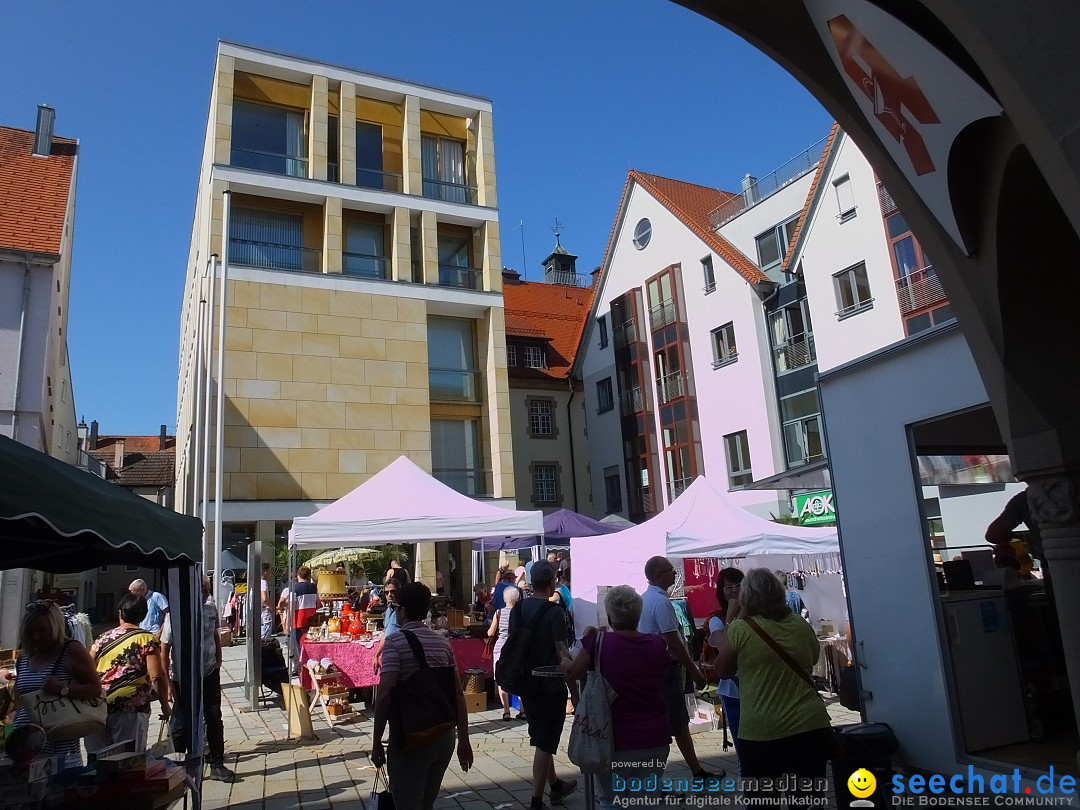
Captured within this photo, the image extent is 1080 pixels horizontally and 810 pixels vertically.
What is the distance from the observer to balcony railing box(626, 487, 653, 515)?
3112 centimetres

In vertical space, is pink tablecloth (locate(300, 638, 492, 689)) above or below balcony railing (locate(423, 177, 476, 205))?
below

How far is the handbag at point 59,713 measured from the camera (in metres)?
4.91

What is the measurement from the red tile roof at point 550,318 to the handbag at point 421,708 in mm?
31806

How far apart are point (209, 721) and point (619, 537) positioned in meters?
6.84

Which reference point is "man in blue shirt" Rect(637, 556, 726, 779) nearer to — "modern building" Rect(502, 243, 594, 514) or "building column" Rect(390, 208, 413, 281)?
"building column" Rect(390, 208, 413, 281)

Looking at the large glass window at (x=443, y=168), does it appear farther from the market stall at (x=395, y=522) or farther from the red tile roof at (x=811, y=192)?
the market stall at (x=395, y=522)

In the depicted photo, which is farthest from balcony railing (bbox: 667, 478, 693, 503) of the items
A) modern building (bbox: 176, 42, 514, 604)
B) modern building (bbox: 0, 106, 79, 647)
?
modern building (bbox: 0, 106, 79, 647)

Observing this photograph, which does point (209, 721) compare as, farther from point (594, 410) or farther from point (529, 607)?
point (594, 410)

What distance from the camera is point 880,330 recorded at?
22156 millimetres

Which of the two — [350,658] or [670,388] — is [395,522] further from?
[670,388]

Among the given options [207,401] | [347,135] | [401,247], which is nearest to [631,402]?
[401,247]

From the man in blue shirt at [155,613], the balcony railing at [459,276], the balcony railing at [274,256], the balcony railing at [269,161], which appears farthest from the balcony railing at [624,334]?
the man in blue shirt at [155,613]

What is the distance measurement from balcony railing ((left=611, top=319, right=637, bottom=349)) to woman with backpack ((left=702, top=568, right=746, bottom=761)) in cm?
2478

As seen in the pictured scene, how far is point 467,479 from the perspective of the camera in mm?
25391
